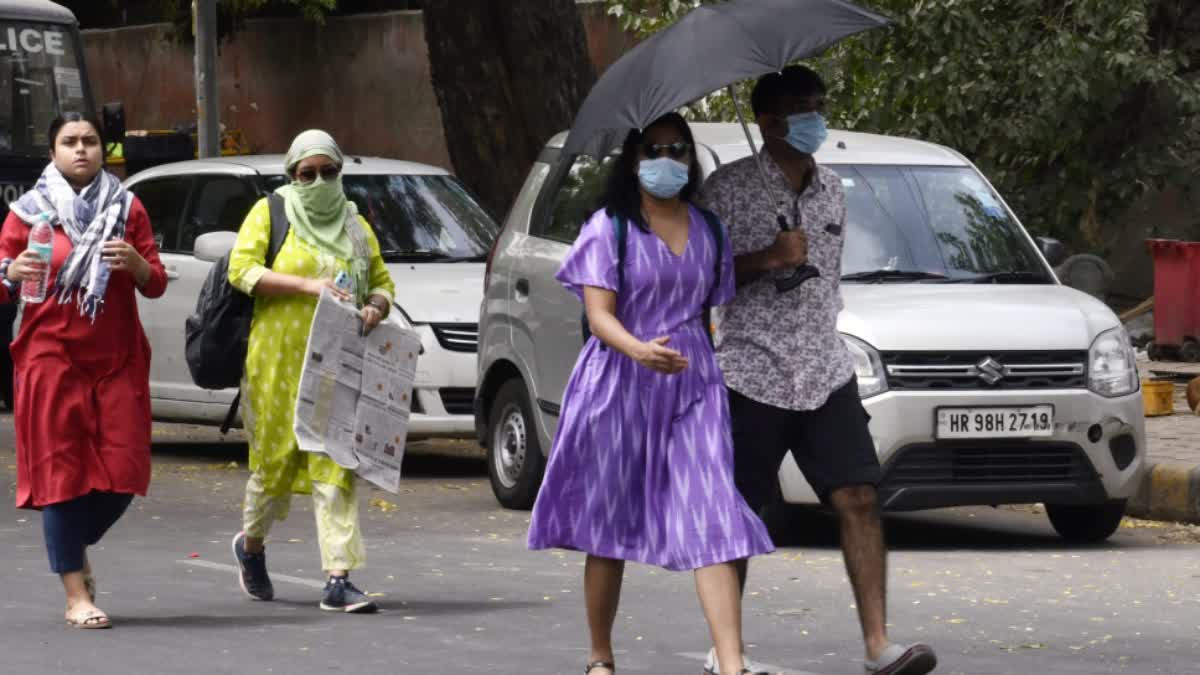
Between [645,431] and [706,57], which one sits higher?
[706,57]

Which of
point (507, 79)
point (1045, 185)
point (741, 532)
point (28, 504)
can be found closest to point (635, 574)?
point (28, 504)

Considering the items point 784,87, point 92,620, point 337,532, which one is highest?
point 784,87

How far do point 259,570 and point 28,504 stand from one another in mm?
930

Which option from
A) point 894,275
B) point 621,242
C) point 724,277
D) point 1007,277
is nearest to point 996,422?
point 894,275

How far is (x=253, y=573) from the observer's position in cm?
891

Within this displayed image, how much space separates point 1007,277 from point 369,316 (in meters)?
3.26

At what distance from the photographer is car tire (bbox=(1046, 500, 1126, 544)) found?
10.7 m

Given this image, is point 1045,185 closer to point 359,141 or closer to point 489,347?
point 489,347

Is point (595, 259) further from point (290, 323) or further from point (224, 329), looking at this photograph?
point (224, 329)

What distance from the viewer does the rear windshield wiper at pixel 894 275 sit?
10.6 meters

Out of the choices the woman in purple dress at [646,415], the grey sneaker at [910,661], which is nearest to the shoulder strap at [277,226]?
the woman in purple dress at [646,415]

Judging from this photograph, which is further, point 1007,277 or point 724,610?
point 1007,277

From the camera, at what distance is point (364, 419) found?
8969mm

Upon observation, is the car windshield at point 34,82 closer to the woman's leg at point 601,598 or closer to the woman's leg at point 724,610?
the woman's leg at point 601,598
